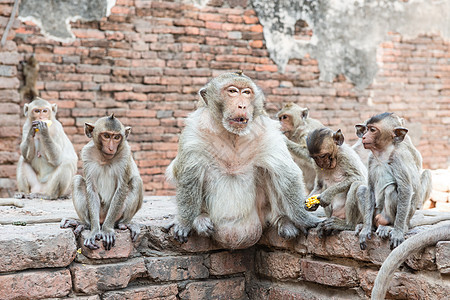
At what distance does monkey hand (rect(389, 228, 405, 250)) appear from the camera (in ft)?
11.9

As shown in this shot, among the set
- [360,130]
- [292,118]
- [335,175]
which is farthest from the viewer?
[292,118]

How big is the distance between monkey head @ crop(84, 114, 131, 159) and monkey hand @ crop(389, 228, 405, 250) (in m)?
1.97

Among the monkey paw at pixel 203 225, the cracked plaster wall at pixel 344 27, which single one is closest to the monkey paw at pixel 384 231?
the monkey paw at pixel 203 225

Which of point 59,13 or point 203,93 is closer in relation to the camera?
point 203,93

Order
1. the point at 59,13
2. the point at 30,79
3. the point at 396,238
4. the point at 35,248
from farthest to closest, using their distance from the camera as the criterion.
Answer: the point at 59,13 < the point at 30,79 < the point at 35,248 < the point at 396,238

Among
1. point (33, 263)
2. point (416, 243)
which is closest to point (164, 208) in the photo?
point (33, 263)

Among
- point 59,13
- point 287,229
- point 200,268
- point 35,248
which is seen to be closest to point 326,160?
point 287,229

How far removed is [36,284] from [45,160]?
336 centimetres

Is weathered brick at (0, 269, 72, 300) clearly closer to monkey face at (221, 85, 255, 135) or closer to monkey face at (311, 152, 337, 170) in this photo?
monkey face at (221, 85, 255, 135)

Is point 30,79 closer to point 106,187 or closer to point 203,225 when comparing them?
point 106,187

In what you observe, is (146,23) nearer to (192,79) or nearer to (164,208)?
(192,79)

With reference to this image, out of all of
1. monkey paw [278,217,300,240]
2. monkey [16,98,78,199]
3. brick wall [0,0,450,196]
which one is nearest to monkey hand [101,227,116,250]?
monkey paw [278,217,300,240]

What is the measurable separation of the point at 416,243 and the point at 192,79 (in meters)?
6.65

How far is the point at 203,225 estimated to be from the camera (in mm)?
4387
